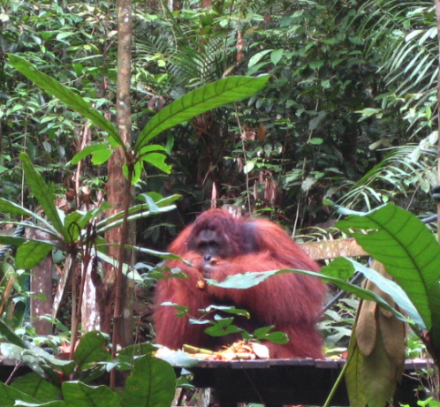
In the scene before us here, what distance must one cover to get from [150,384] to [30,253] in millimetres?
609

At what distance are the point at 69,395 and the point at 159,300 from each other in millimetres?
2589

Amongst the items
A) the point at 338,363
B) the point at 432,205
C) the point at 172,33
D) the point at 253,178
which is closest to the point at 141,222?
the point at 253,178

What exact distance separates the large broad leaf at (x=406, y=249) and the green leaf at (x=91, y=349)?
57cm

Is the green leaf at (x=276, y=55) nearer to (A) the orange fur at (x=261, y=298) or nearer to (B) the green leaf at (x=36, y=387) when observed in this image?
(A) the orange fur at (x=261, y=298)

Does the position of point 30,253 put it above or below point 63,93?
below

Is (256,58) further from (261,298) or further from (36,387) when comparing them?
(36,387)

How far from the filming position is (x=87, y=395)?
1159mm

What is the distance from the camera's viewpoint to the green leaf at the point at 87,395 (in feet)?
3.75

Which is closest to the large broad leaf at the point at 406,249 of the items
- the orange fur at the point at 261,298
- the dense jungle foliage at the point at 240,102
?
the orange fur at the point at 261,298

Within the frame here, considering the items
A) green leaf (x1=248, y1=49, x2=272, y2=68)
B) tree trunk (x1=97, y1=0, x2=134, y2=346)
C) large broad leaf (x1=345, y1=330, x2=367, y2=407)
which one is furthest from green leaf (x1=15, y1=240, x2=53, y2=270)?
green leaf (x1=248, y1=49, x2=272, y2=68)

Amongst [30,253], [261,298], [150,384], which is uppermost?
[30,253]

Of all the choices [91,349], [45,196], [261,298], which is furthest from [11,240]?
[261,298]

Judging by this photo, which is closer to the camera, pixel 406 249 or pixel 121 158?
pixel 406 249

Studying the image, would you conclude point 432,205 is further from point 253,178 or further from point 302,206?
point 253,178
